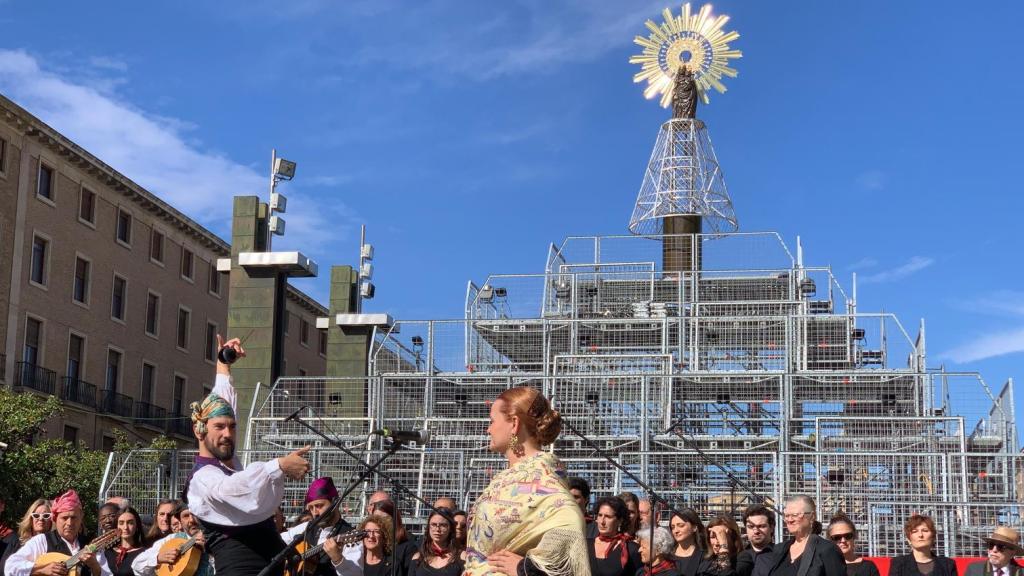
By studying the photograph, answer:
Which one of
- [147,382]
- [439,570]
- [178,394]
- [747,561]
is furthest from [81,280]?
[747,561]

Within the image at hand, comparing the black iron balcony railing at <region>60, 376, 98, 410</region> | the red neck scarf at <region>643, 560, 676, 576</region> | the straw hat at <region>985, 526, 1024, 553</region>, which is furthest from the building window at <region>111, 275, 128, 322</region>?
the straw hat at <region>985, 526, 1024, 553</region>

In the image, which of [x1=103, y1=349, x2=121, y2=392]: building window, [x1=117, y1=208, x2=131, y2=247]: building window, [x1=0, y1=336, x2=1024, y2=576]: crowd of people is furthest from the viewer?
[x1=117, y1=208, x2=131, y2=247]: building window

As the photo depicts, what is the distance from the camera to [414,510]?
658 inches

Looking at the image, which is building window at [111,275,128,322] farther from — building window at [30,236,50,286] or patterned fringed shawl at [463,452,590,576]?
patterned fringed shawl at [463,452,590,576]

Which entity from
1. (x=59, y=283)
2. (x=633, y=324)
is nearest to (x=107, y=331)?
(x=59, y=283)

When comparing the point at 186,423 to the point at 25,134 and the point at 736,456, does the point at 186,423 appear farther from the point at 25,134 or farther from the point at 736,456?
the point at 736,456

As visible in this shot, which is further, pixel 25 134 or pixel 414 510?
pixel 25 134

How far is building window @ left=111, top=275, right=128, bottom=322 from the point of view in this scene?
164 feet

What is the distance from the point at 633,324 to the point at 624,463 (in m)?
7.54

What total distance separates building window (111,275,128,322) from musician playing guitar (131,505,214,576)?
40432mm

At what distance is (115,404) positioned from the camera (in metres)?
48.8

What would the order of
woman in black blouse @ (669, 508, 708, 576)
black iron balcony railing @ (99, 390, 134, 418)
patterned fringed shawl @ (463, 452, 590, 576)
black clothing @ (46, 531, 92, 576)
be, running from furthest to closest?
black iron balcony railing @ (99, 390, 134, 418)
black clothing @ (46, 531, 92, 576)
woman in black blouse @ (669, 508, 708, 576)
patterned fringed shawl @ (463, 452, 590, 576)

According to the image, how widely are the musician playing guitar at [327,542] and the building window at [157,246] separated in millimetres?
44440

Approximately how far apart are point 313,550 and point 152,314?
45509 mm
